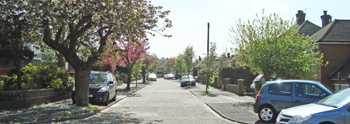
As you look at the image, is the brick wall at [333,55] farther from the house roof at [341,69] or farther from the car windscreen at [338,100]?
the car windscreen at [338,100]

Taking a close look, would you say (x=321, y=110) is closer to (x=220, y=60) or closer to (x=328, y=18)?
(x=220, y=60)

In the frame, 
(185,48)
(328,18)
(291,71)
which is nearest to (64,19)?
(291,71)

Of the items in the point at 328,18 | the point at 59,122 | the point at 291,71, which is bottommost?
the point at 59,122

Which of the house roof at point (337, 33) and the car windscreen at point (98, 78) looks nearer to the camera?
the car windscreen at point (98, 78)

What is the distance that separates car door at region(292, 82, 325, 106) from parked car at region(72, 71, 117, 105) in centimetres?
852

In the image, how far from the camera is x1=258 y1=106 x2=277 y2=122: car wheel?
31.9 ft

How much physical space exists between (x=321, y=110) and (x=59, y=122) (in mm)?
7415

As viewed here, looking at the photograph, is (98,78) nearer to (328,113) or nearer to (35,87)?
(35,87)

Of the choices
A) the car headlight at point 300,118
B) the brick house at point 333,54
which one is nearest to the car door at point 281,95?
the car headlight at point 300,118

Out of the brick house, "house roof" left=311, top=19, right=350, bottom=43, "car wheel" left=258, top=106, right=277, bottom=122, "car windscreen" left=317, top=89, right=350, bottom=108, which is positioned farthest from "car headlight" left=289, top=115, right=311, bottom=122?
"house roof" left=311, top=19, right=350, bottom=43

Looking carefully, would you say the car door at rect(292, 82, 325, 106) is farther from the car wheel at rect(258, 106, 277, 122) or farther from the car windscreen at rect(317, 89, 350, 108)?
the car windscreen at rect(317, 89, 350, 108)

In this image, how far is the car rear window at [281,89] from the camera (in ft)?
31.5

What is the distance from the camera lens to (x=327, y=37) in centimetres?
2102

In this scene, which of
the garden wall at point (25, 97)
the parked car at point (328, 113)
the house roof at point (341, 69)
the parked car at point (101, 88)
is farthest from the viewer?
the house roof at point (341, 69)
